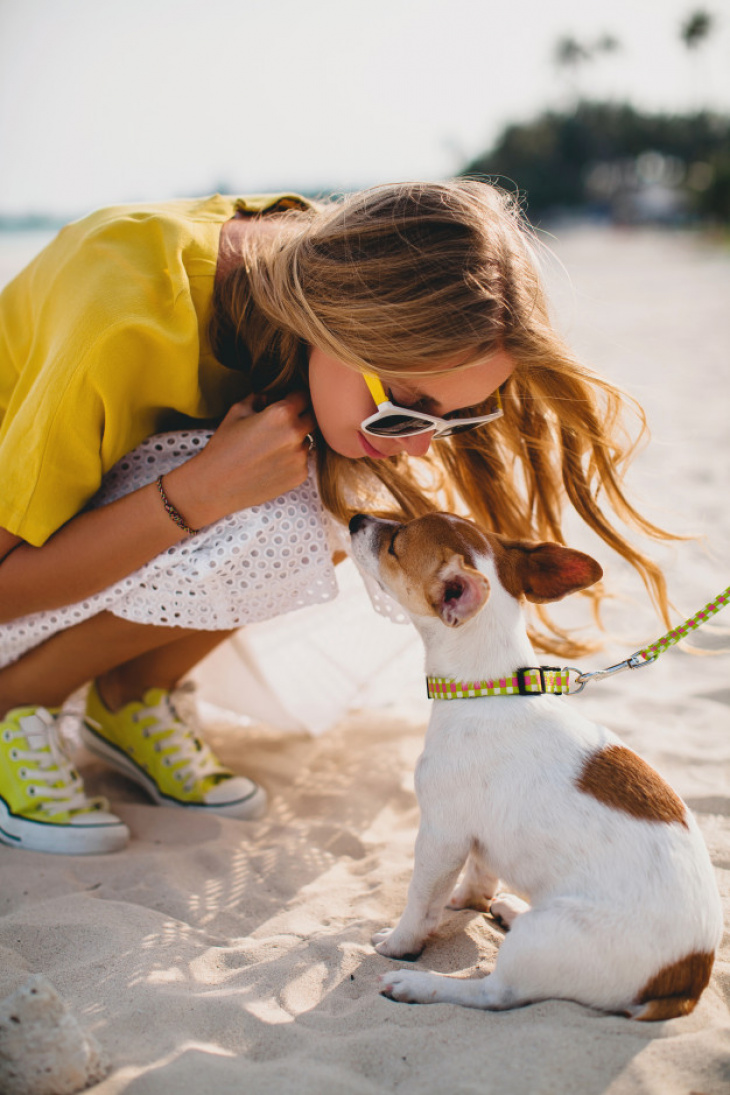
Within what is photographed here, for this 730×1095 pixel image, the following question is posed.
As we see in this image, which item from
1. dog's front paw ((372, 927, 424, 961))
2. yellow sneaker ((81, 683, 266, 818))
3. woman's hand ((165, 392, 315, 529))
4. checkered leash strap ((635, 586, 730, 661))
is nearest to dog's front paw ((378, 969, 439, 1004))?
dog's front paw ((372, 927, 424, 961))

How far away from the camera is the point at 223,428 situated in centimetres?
234

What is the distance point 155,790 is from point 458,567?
131 cm

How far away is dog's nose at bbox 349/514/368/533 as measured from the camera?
7.60 ft

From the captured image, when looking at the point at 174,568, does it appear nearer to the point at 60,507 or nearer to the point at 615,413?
the point at 60,507

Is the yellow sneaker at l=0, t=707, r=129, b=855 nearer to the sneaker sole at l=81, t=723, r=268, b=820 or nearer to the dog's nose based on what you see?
the sneaker sole at l=81, t=723, r=268, b=820

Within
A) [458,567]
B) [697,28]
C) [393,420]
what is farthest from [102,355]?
[697,28]

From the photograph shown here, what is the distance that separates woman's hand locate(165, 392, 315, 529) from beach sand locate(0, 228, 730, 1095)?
2.68 ft

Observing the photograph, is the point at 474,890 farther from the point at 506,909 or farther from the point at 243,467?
the point at 243,467

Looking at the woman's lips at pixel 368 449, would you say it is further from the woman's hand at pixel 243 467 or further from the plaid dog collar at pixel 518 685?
the plaid dog collar at pixel 518 685

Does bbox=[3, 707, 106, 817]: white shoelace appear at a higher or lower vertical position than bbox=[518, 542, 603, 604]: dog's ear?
lower

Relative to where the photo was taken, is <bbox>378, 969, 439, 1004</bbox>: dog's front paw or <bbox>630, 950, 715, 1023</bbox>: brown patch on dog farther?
<bbox>378, 969, 439, 1004</bbox>: dog's front paw

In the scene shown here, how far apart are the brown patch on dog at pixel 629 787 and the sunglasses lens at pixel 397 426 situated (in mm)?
875

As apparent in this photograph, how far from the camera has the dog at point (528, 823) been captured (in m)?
1.59

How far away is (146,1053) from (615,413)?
1.94 m
